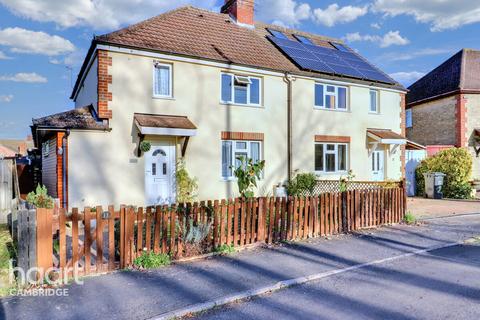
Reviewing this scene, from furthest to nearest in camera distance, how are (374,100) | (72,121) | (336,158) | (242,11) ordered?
(374,100) → (242,11) → (336,158) → (72,121)

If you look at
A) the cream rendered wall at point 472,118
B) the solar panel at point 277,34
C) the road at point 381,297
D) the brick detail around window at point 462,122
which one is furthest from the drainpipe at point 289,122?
the cream rendered wall at point 472,118

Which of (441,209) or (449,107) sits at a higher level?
(449,107)

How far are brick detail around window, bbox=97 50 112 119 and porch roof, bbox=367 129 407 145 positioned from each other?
454 inches

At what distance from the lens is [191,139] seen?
39.8ft

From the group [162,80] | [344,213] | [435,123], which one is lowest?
[344,213]

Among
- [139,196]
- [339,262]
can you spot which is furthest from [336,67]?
[339,262]

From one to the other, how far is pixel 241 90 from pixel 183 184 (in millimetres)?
4325

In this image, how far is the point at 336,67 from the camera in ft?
52.6

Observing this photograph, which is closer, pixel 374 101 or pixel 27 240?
pixel 27 240

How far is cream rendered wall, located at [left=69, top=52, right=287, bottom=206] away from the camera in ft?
34.0

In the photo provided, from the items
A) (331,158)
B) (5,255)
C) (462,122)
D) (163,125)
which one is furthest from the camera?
(462,122)

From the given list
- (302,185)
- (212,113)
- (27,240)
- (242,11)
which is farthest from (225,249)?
(242,11)

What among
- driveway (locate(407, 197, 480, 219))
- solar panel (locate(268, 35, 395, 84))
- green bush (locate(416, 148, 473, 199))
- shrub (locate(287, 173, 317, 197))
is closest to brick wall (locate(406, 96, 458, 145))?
green bush (locate(416, 148, 473, 199))

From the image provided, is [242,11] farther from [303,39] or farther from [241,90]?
[241,90]
